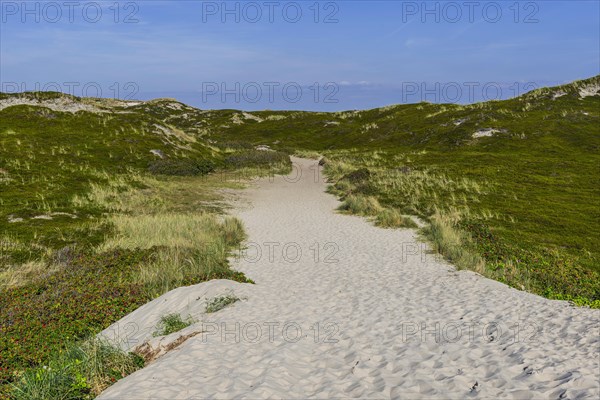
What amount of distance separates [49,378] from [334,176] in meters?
42.2

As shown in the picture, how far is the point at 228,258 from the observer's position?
19344 mm

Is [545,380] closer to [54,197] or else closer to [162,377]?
[162,377]

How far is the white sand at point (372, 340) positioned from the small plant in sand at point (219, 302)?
30 cm

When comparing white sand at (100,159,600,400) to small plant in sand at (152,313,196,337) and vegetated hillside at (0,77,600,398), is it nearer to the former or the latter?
small plant in sand at (152,313,196,337)

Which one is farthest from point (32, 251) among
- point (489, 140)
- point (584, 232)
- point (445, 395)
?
point (489, 140)

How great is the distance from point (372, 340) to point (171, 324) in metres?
5.49

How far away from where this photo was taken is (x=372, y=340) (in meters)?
9.74

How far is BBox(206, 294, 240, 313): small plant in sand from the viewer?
12373 millimetres

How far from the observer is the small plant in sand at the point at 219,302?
12373 mm

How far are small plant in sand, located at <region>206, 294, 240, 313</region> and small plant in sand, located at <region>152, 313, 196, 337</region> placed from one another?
33.0 inches

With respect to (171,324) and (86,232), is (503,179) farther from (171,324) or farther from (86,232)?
(171,324)

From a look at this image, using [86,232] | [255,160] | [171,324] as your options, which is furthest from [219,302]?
[255,160]

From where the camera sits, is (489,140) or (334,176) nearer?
(334,176)

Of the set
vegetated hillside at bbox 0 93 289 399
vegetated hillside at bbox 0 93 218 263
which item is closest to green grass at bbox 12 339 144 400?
vegetated hillside at bbox 0 93 289 399
